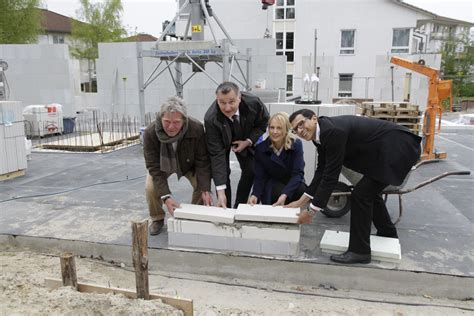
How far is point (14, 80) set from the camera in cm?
1309

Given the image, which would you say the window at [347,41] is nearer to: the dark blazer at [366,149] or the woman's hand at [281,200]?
the woman's hand at [281,200]

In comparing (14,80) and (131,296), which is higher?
(14,80)

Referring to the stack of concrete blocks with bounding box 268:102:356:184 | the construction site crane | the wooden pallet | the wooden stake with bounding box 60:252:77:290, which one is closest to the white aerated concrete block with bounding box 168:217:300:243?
the wooden stake with bounding box 60:252:77:290

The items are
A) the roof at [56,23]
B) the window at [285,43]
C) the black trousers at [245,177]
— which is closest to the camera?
the black trousers at [245,177]

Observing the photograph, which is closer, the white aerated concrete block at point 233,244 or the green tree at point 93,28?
the white aerated concrete block at point 233,244

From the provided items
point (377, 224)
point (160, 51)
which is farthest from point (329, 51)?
point (377, 224)

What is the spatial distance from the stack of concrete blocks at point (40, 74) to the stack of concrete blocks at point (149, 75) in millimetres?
1089

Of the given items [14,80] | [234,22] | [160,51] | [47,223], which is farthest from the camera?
[234,22]

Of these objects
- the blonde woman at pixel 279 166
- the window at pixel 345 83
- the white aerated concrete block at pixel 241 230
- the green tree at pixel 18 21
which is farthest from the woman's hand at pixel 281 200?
the window at pixel 345 83

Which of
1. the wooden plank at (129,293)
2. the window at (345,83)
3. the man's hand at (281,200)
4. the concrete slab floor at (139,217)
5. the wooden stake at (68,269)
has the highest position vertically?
the window at (345,83)

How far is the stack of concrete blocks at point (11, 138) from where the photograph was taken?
577cm

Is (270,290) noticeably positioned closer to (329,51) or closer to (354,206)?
(354,206)

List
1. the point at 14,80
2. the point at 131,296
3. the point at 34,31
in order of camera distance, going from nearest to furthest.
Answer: the point at 131,296
the point at 14,80
the point at 34,31

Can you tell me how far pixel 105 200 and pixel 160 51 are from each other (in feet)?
13.0
